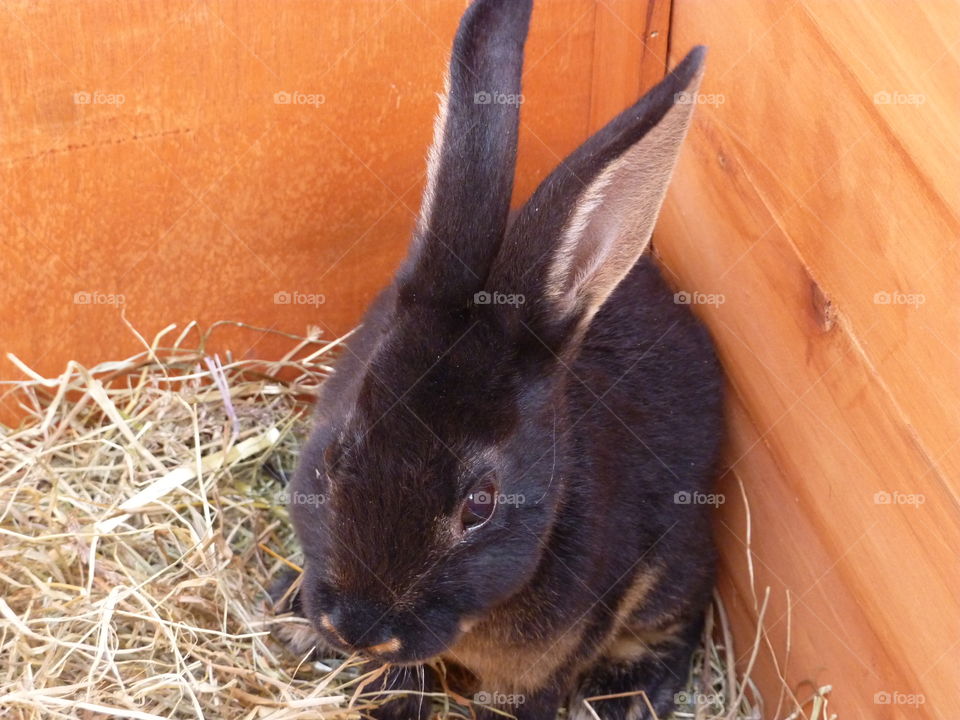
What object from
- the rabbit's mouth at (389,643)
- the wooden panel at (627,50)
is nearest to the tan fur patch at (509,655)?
the rabbit's mouth at (389,643)

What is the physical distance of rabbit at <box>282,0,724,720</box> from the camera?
9.03 ft

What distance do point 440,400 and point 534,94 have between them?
167 cm

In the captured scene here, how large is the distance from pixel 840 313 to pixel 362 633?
1.42 meters

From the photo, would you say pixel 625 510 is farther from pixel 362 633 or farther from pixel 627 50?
pixel 627 50

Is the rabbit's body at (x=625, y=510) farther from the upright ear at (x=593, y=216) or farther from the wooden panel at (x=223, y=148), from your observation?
the wooden panel at (x=223, y=148)

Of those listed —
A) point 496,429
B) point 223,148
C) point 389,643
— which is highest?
point 223,148

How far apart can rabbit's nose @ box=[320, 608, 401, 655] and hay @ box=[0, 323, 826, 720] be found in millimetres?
641

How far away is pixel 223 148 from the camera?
12.7ft

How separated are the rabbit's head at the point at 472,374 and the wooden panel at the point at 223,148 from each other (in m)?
0.91

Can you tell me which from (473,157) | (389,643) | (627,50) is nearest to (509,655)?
(389,643)

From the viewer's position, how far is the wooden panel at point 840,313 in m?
2.79

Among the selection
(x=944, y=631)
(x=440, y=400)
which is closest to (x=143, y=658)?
Answer: (x=440, y=400)

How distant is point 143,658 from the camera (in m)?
3.52

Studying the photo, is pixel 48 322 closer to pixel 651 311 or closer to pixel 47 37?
pixel 47 37
